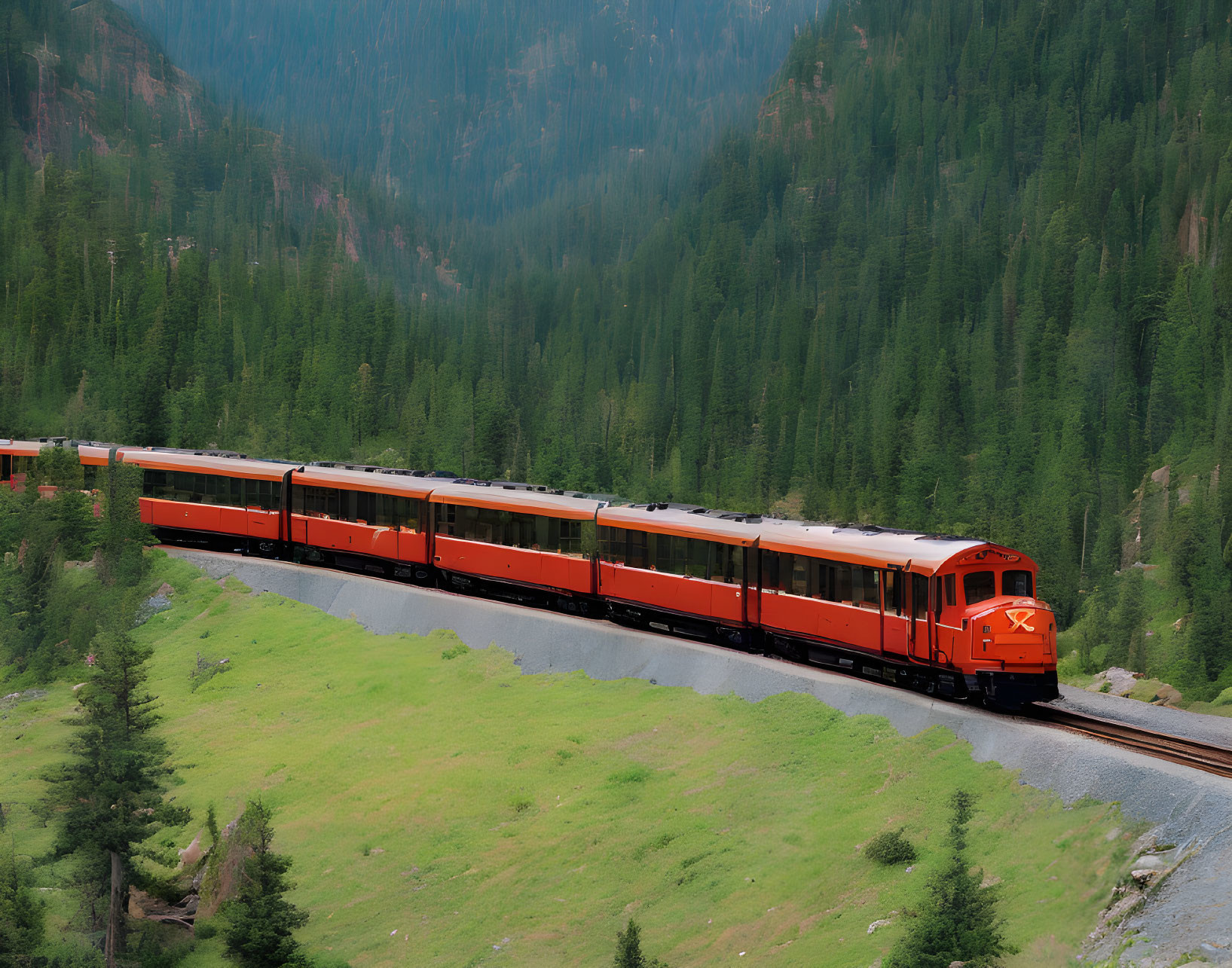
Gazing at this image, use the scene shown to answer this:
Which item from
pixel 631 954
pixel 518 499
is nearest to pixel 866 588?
pixel 631 954

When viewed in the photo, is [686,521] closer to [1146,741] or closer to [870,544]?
[870,544]

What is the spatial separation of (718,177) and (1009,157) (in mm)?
44259

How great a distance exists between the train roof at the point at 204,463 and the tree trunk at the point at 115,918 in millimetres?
18522

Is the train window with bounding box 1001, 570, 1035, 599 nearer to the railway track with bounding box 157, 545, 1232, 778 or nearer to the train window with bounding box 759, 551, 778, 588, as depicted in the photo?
the railway track with bounding box 157, 545, 1232, 778

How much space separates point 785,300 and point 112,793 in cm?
12031

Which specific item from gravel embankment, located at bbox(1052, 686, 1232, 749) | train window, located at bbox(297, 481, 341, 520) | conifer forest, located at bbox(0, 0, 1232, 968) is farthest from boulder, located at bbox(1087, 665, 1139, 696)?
train window, located at bbox(297, 481, 341, 520)

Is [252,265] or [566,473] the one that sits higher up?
[252,265]

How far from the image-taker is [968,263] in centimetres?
12394

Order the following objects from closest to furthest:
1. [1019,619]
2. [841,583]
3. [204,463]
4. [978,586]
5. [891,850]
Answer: [891,850], [1019,619], [978,586], [841,583], [204,463]

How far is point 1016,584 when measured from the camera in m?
22.1

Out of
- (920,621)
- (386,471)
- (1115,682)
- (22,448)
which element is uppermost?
(22,448)

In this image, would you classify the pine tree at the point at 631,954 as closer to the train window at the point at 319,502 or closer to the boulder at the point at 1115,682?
the train window at the point at 319,502

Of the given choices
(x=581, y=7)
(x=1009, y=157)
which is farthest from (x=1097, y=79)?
(x=581, y=7)

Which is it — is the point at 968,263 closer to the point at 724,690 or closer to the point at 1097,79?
the point at 1097,79
